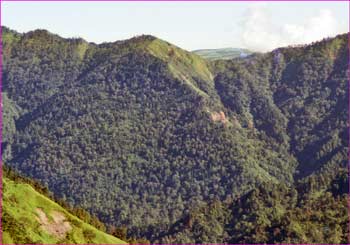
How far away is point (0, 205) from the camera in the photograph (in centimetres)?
19288

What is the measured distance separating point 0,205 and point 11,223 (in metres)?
8.65

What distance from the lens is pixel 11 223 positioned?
19988cm

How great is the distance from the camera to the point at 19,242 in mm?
194750

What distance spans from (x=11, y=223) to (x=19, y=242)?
6.96 meters

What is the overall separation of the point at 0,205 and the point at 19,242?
9765 mm
